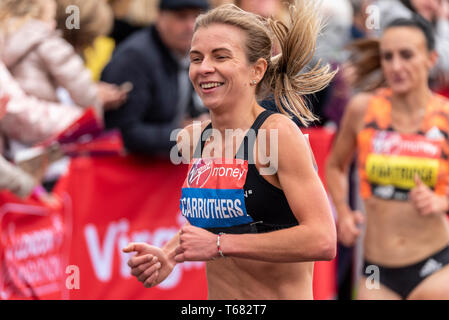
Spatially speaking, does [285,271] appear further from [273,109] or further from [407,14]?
[407,14]

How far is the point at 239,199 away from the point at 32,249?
233cm

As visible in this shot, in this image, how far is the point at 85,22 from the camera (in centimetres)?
577

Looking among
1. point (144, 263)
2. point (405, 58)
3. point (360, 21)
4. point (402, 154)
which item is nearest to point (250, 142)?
point (144, 263)

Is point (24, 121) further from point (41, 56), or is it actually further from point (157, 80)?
point (157, 80)

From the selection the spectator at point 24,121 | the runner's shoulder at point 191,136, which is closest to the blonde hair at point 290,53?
the runner's shoulder at point 191,136

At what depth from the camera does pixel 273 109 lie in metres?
3.81

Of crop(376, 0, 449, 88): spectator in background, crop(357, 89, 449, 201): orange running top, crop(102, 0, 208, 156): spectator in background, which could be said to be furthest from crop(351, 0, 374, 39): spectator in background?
crop(357, 89, 449, 201): orange running top

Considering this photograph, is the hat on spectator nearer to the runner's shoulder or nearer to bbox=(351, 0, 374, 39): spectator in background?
bbox=(351, 0, 374, 39): spectator in background

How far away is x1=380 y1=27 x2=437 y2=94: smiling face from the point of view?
559 centimetres

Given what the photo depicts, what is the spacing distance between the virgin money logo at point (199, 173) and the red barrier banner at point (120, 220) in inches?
91.1

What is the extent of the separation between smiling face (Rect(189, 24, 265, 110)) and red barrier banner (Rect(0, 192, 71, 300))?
2134 millimetres
